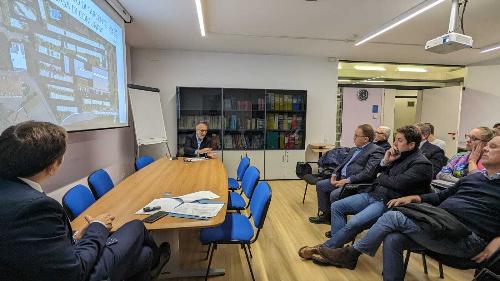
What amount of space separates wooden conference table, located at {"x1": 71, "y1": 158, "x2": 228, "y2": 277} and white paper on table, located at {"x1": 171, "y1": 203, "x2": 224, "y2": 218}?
47mm

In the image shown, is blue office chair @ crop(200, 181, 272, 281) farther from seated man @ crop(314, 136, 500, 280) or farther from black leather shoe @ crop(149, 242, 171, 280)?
seated man @ crop(314, 136, 500, 280)

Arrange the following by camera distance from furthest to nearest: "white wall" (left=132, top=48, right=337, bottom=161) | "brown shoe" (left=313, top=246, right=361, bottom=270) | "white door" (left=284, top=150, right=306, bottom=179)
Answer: "white door" (left=284, top=150, right=306, bottom=179), "white wall" (left=132, top=48, right=337, bottom=161), "brown shoe" (left=313, top=246, right=361, bottom=270)

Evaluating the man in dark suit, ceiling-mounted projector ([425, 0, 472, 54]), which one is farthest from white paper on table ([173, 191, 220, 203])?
ceiling-mounted projector ([425, 0, 472, 54])

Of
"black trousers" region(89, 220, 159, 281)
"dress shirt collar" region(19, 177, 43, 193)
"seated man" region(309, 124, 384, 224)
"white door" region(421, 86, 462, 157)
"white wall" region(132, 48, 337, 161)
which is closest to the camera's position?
"dress shirt collar" region(19, 177, 43, 193)

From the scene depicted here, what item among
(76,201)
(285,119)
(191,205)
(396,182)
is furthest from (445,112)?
(76,201)

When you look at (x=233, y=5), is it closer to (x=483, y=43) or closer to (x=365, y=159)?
(x=365, y=159)

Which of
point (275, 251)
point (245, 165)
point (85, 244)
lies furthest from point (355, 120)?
point (85, 244)

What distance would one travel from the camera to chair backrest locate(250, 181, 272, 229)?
1898 mm

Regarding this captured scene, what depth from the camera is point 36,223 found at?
3.08 ft

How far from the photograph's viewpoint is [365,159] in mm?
3027

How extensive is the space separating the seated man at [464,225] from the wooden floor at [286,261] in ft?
1.56

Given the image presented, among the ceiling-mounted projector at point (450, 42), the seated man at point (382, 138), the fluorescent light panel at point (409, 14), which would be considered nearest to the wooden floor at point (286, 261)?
the seated man at point (382, 138)

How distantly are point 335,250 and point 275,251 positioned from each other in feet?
2.02

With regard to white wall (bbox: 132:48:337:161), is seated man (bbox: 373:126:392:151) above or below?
below
